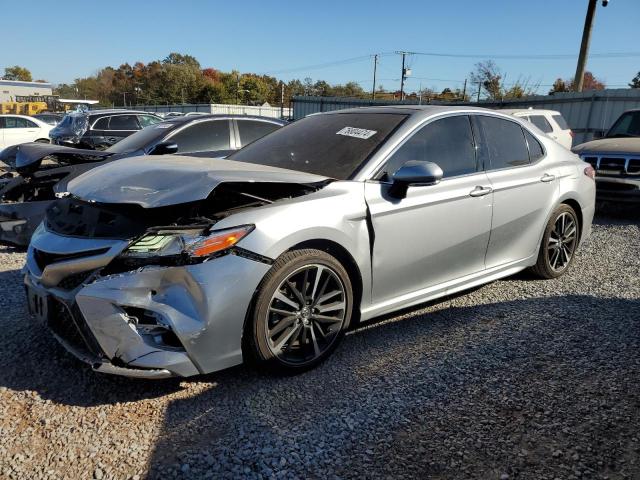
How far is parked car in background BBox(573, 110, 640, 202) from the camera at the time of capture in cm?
791

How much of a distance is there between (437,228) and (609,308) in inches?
72.7

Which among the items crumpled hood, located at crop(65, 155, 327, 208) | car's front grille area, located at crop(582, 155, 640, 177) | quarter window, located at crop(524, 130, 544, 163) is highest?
quarter window, located at crop(524, 130, 544, 163)

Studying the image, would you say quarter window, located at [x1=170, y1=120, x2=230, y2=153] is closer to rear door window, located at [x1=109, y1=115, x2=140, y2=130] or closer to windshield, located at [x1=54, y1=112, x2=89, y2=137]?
rear door window, located at [x1=109, y1=115, x2=140, y2=130]

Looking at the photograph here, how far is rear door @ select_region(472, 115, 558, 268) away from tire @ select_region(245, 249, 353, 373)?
5.30ft

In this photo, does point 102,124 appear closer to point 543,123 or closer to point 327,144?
point 543,123

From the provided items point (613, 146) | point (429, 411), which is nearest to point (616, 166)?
point (613, 146)

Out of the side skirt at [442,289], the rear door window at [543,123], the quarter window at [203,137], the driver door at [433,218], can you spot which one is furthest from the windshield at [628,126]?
the quarter window at [203,137]

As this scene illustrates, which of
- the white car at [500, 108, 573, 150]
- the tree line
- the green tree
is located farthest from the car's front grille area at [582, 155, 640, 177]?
the green tree

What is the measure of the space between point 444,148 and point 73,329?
284 centimetres

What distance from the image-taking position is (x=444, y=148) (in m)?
3.84

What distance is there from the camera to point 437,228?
3578 millimetres

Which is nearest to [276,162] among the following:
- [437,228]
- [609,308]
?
[437,228]

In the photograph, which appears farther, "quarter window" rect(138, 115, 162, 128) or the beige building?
the beige building

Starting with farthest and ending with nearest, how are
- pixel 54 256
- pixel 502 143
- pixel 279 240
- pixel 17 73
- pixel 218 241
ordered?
pixel 17 73, pixel 502 143, pixel 54 256, pixel 279 240, pixel 218 241
